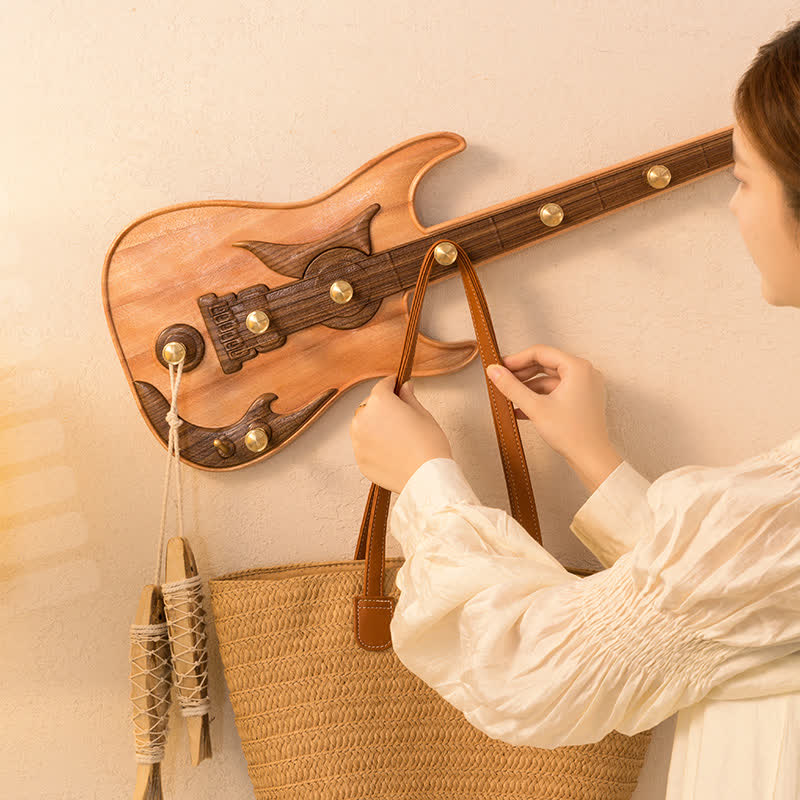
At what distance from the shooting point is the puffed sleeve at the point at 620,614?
438 millimetres

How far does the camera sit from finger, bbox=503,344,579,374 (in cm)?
68

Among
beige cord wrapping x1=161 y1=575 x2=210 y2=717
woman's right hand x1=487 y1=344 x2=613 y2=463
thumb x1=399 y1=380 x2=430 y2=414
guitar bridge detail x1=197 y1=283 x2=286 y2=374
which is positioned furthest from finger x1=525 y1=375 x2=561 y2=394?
beige cord wrapping x1=161 y1=575 x2=210 y2=717

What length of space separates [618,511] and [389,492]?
195 millimetres

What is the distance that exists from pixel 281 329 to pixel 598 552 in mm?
345

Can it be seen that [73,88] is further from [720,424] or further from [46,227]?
[720,424]

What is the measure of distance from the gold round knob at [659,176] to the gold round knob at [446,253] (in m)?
0.19

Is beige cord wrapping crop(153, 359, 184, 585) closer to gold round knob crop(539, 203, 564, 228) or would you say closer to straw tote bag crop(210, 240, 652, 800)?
straw tote bag crop(210, 240, 652, 800)

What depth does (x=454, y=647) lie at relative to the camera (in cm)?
52

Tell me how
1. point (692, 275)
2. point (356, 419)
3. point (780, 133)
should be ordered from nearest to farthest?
point (780, 133), point (356, 419), point (692, 275)

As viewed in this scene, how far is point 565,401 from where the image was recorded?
0.67 m

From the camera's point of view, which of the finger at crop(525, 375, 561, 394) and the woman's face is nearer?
the woman's face

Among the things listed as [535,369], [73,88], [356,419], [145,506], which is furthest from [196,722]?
[73,88]

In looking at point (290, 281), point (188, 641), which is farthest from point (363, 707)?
point (290, 281)

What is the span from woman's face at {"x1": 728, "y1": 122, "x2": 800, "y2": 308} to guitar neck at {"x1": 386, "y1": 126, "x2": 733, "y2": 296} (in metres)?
0.16
